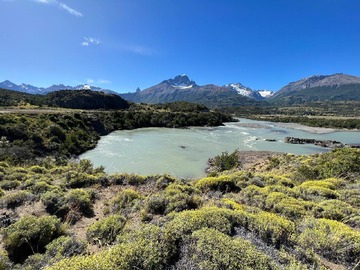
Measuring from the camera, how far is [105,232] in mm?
6312

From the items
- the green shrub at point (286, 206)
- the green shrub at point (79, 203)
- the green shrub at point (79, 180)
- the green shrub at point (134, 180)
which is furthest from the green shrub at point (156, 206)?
the green shrub at point (79, 180)

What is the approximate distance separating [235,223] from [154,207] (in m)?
3.30

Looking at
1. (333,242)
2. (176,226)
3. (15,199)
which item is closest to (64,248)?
(176,226)

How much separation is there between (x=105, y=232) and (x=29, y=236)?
2.02 m

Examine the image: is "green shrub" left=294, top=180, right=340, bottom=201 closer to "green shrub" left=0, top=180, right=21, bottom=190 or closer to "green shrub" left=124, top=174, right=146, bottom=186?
"green shrub" left=124, top=174, right=146, bottom=186

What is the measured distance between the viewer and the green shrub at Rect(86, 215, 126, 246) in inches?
240

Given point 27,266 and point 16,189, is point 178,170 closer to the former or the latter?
point 16,189

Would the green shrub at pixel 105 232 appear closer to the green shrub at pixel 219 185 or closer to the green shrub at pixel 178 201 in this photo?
the green shrub at pixel 178 201

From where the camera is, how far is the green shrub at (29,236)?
5.82 meters

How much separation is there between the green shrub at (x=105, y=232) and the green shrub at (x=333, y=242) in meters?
4.90

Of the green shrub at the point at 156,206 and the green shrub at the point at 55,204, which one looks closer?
the green shrub at the point at 156,206

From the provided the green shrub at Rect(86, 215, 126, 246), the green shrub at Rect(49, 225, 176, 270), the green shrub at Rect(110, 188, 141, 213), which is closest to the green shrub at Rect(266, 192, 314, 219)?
→ the green shrub at Rect(49, 225, 176, 270)

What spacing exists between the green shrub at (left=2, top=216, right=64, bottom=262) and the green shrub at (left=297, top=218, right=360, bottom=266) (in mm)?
6755

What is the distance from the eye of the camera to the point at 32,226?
20.7ft
